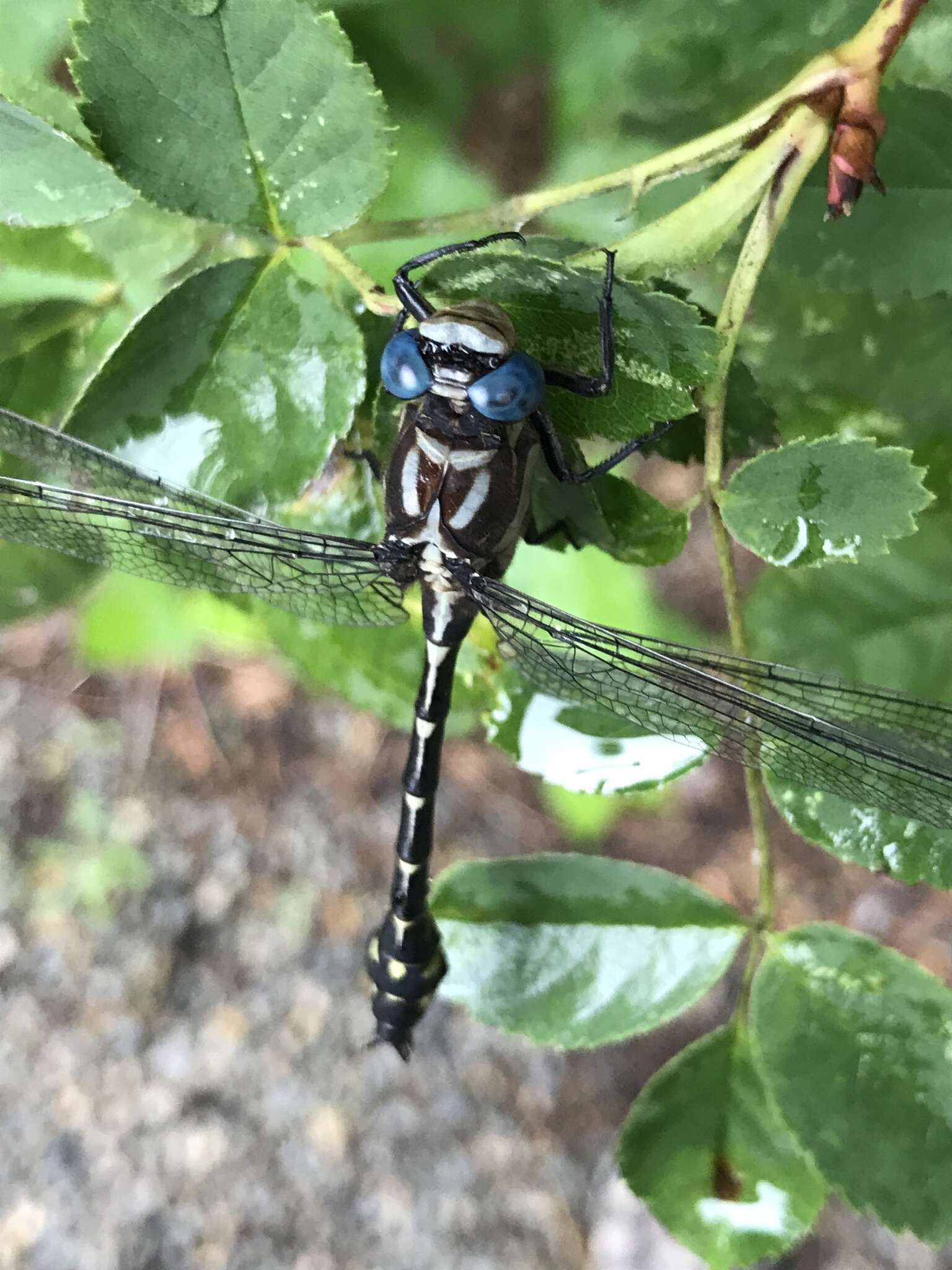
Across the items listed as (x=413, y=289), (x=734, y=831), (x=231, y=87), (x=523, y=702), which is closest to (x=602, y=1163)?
(x=734, y=831)

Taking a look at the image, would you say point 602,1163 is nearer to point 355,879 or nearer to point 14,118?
point 355,879

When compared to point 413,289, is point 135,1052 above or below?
below

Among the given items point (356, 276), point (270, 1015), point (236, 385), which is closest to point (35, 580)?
point (236, 385)

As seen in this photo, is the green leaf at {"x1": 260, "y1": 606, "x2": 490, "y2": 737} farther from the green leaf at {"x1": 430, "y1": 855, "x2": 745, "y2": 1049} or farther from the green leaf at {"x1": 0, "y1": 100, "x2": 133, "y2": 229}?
the green leaf at {"x1": 0, "y1": 100, "x2": 133, "y2": 229}

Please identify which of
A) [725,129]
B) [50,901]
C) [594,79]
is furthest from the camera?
[50,901]

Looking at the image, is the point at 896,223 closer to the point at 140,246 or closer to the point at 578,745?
the point at 578,745

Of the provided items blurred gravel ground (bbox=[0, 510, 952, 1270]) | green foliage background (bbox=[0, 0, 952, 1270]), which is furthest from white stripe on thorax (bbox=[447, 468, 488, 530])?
blurred gravel ground (bbox=[0, 510, 952, 1270])

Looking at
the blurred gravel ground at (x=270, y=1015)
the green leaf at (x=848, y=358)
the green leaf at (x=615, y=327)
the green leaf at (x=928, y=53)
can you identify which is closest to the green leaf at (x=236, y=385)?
the green leaf at (x=615, y=327)
